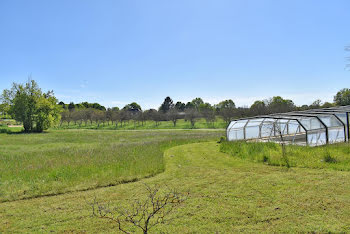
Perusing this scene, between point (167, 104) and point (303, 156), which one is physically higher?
point (167, 104)

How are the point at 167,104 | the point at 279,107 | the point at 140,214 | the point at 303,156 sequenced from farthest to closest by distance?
1. the point at 167,104
2. the point at 279,107
3. the point at 303,156
4. the point at 140,214

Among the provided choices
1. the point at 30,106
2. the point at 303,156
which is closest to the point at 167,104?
the point at 30,106

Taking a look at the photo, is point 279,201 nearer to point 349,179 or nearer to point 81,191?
point 349,179

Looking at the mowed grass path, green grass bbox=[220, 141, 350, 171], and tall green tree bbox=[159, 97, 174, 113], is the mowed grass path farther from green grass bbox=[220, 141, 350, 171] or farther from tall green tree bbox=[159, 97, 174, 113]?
tall green tree bbox=[159, 97, 174, 113]

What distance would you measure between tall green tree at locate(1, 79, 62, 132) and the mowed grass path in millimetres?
43757

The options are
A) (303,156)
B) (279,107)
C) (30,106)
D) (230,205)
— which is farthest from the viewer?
(279,107)

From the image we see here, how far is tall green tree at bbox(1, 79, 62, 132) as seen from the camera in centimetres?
4297

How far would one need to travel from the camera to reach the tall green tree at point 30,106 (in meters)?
43.0

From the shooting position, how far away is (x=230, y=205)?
19.8 ft

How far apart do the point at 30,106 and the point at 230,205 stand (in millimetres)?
49000

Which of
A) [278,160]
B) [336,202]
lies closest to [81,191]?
[336,202]

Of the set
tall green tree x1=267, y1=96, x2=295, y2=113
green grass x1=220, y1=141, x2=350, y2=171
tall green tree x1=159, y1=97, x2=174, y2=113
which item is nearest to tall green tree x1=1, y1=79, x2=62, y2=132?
green grass x1=220, y1=141, x2=350, y2=171

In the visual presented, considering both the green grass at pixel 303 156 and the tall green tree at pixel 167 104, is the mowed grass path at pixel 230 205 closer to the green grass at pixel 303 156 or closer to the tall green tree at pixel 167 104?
the green grass at pixel 303 156

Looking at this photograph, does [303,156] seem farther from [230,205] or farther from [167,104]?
[167,104]
